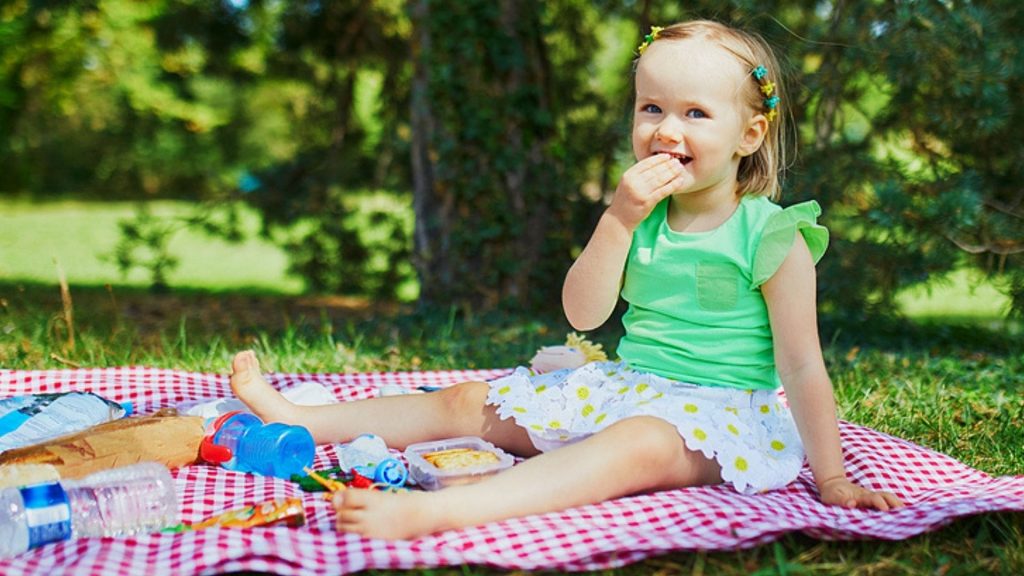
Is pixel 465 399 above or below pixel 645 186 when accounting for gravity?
below

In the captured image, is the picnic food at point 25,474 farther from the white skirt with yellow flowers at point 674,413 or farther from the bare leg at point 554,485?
the white skirt with yellow flowers at point 674,413

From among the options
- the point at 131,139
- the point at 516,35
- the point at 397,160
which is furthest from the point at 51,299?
the point at 131,139

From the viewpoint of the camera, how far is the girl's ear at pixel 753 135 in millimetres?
2260

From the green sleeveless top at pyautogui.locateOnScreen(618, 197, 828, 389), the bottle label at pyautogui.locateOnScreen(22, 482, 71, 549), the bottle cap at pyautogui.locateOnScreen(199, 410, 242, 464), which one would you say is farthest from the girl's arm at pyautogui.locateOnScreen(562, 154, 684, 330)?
the bottle label at pyautogui.locateOnScreen(22, 482, 71, 549)

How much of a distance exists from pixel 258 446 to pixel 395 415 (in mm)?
346

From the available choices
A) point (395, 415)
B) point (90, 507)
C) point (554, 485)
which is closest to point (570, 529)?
point (554, 485)

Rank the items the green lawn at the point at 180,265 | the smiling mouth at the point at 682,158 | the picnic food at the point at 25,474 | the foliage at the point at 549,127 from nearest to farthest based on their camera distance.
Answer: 1. the picnic food at the point at 25,474
2. the smiling mouth at the point at 682,158
3. the foliage at the point at 549,127
4. the green lawn at the point at 180,265

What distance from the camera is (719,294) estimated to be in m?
2.25

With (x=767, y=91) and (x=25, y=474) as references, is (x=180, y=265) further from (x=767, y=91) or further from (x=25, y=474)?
(x=767, y=91)

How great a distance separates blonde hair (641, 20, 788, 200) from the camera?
222 cm

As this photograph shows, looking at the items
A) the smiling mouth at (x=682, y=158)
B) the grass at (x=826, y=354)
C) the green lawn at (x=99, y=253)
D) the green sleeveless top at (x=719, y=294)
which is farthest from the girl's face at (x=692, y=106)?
the green lawn at (x=99, y=253)

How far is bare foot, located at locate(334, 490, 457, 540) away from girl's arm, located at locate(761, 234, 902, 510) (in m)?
0.77

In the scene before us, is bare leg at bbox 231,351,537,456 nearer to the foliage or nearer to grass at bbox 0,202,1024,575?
grass at bbox 0,202,1024,575

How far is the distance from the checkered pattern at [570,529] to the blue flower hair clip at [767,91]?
786mm
